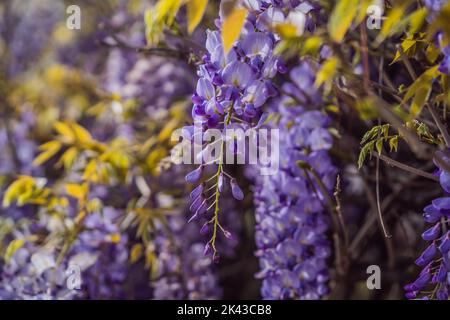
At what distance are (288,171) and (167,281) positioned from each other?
507mm

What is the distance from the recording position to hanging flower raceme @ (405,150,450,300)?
1003 mm

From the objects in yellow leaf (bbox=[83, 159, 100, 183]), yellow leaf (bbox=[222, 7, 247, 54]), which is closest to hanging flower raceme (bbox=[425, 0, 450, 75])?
yellow leaf (bbox=[222, 7, 247, 54])

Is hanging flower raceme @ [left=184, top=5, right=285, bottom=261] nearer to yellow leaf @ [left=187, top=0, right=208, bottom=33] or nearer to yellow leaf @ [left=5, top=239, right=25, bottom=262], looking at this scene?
yellow leaf @ [left=187, top=0, right=208, bottom=33]

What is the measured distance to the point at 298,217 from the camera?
4.64ft

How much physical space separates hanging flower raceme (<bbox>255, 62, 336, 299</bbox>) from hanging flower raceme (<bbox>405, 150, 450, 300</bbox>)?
35 centimetres

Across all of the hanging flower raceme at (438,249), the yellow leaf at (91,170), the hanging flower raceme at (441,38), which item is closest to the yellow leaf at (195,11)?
the hanging flower raceme at (441,38)

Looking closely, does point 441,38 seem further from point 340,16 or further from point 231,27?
point 231,27

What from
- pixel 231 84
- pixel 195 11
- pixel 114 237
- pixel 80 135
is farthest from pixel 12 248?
pixel 195 11

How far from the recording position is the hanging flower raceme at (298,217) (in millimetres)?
1398

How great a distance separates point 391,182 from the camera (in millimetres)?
1714

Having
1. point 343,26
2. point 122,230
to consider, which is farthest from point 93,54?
point 343,26

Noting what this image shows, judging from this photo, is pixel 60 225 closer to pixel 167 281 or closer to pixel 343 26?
pixel 167 281

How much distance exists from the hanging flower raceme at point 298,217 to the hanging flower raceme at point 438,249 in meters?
0.35

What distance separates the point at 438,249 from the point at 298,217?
0.40 m
